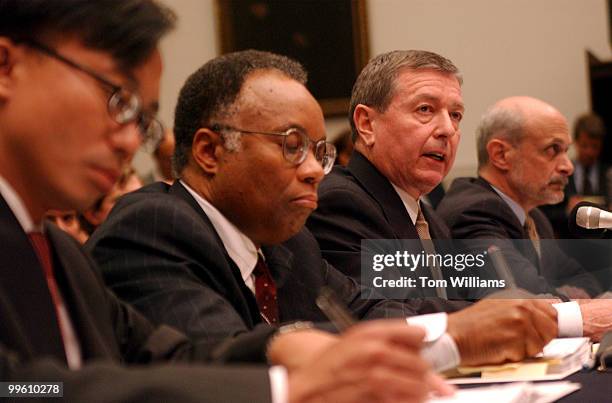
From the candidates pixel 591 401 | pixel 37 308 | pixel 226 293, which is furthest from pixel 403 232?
pixel 37 308

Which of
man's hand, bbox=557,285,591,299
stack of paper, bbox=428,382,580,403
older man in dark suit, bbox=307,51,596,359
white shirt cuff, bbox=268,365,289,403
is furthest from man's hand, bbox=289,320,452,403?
man's hand, bbox=557,285,591,299

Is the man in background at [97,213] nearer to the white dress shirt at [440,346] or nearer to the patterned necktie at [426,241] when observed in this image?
the patterned necktie at [426,241]

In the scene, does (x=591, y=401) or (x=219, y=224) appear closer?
(x=591, y=401)

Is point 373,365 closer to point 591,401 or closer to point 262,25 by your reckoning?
point 591,401

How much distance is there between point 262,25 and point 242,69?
15.5 feet

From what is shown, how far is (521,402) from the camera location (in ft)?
5.14

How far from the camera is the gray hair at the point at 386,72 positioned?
3.11 metres

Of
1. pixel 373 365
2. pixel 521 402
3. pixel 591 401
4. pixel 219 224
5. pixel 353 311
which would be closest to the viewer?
pixel 373 365

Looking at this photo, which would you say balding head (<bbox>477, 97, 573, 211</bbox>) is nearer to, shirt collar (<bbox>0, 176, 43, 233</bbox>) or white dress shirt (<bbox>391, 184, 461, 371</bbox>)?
white dress shirt (<bbox>391, 184, 461, 371</bbox>)

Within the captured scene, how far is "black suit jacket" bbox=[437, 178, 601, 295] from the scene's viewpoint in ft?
9.90

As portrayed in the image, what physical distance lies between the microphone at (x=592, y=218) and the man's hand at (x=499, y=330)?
19.2 inches

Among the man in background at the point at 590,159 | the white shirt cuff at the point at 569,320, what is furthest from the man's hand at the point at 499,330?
the man in background at the point at 590,159

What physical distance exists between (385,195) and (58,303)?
163 centimetres

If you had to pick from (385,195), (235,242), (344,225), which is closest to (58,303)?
(235,242)
